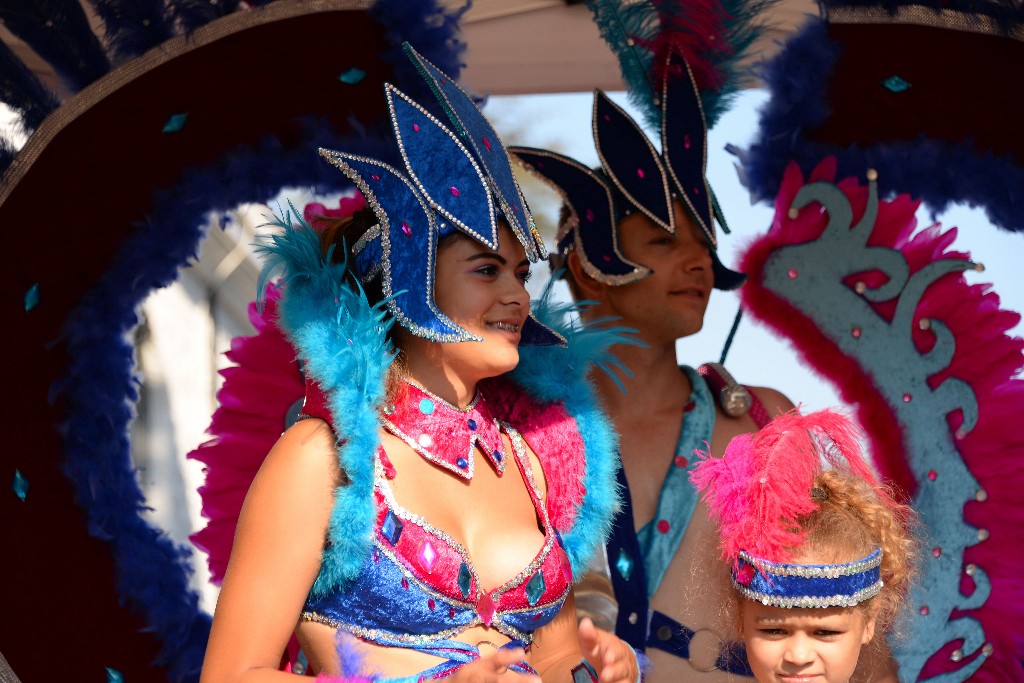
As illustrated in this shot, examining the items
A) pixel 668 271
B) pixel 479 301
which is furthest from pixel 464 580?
pixel 668 271

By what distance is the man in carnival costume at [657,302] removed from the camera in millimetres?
2842

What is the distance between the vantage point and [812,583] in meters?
2.10

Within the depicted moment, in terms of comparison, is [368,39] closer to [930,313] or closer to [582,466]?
[582,466]

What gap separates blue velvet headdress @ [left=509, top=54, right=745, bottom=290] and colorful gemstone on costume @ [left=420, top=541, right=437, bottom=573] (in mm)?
1094

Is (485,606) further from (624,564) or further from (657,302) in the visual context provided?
(657,302)

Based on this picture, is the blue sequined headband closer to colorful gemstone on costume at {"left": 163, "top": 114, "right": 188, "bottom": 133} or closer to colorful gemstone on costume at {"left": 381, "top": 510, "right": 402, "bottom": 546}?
colorful gemstone on costume at {"left": 381, "top": 510, "right": 402, "bottom": 546}

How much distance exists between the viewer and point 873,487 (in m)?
2.31

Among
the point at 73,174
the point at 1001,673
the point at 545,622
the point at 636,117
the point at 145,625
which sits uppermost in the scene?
the point at 73,174

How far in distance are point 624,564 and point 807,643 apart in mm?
709

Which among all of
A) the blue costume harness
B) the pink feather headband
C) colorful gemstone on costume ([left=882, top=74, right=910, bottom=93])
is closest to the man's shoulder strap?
the blue costume harness

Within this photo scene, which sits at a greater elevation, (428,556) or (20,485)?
(428,556)

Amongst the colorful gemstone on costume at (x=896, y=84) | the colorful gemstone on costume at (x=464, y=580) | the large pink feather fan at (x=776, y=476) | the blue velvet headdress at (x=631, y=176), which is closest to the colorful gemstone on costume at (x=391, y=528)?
the colorful gemstone on costume at (x=464, y=580)

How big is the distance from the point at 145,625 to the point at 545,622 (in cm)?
98

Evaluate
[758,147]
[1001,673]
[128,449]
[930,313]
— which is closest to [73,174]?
[128,449]
